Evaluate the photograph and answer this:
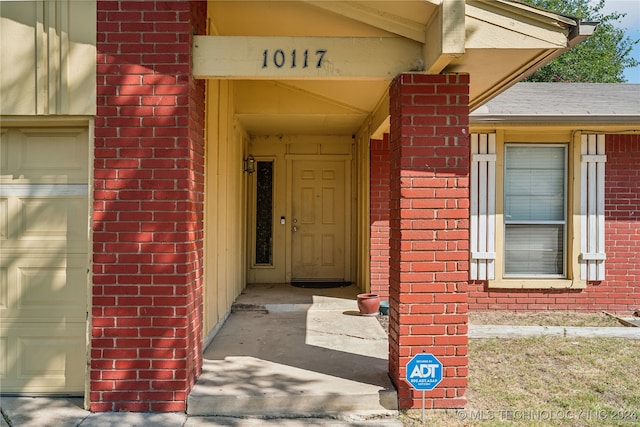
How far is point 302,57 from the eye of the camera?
3.60m

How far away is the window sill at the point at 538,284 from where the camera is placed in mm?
6578

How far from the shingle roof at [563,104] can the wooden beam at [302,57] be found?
113 inches

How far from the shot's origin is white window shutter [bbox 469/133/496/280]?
6.58 meters

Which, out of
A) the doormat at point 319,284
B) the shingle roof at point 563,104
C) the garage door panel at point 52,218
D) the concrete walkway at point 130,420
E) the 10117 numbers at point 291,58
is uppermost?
the shingle roof at point 563,104

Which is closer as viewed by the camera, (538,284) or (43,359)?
(43,359)

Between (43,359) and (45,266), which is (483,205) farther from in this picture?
(43,359)

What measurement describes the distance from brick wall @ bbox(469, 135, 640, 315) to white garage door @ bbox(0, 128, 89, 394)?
5.62 metres

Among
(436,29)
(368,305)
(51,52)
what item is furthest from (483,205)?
(51,52)

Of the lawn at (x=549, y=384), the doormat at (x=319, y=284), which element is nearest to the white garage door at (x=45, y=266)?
the lawn at (x=549, y=384)

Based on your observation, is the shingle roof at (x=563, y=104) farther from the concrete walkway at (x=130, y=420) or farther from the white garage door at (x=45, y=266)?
the white garage door at (x=45, y=266)

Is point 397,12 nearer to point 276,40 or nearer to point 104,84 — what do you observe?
point 276,40

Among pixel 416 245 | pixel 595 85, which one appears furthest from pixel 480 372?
pixel 595 85

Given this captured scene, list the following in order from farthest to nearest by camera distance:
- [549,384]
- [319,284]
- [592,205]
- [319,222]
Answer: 1. [319,222]
2. [319,284]
3. [592,205]
4. [549,384]

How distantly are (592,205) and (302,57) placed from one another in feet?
16.6
